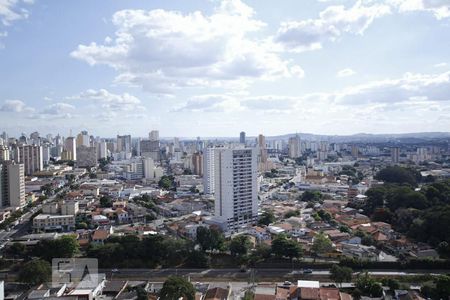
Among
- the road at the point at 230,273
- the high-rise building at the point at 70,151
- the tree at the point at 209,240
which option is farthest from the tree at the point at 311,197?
the high-rise building at the point at 70,151

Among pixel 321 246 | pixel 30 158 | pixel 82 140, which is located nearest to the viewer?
pixel 321 246

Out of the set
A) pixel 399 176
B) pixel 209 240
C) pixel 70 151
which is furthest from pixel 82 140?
pixel 209 240

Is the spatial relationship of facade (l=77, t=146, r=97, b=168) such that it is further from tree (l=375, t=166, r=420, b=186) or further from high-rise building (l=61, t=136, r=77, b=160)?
tree (l=375, t=166, r=420, b=186)

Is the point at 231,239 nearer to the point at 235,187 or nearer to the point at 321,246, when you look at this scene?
the point at 321,246

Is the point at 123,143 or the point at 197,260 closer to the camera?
the point at 197,260

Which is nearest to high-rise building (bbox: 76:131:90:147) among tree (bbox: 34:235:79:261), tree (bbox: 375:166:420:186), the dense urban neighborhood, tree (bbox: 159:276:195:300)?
the dense urban neighborhood

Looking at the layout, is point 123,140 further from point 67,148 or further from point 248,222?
point 248,222
